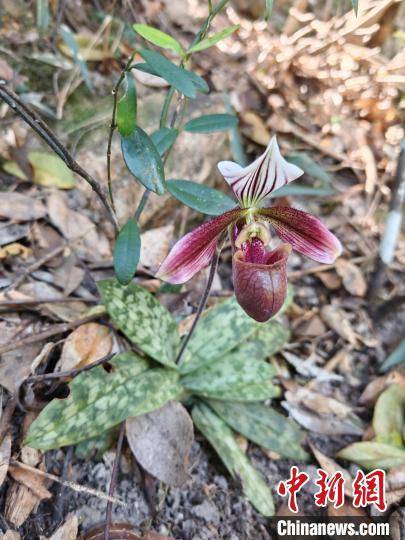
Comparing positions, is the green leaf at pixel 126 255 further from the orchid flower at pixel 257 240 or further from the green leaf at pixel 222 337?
the green leaf at pixel 222 337

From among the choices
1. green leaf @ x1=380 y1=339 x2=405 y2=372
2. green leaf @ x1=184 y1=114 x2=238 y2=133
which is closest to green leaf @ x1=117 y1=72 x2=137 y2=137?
green leaf @ x1=184 y1=114 x2=238 y2=133

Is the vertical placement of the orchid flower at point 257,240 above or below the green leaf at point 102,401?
above

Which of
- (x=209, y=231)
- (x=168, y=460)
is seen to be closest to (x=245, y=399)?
(x=168, y=460)

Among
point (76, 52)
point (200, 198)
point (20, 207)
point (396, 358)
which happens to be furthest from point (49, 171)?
point (396, 358)

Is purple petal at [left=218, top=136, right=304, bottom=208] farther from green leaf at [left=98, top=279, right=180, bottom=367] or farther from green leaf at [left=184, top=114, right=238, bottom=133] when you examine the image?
green leaf at [left=98, top=279, right=180, bottom=367]

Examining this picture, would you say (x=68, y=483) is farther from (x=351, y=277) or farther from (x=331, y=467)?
(x=351, y=277)

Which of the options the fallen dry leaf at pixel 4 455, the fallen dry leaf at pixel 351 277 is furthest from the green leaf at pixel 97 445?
the fallen dry leaf at pixel 351 277
